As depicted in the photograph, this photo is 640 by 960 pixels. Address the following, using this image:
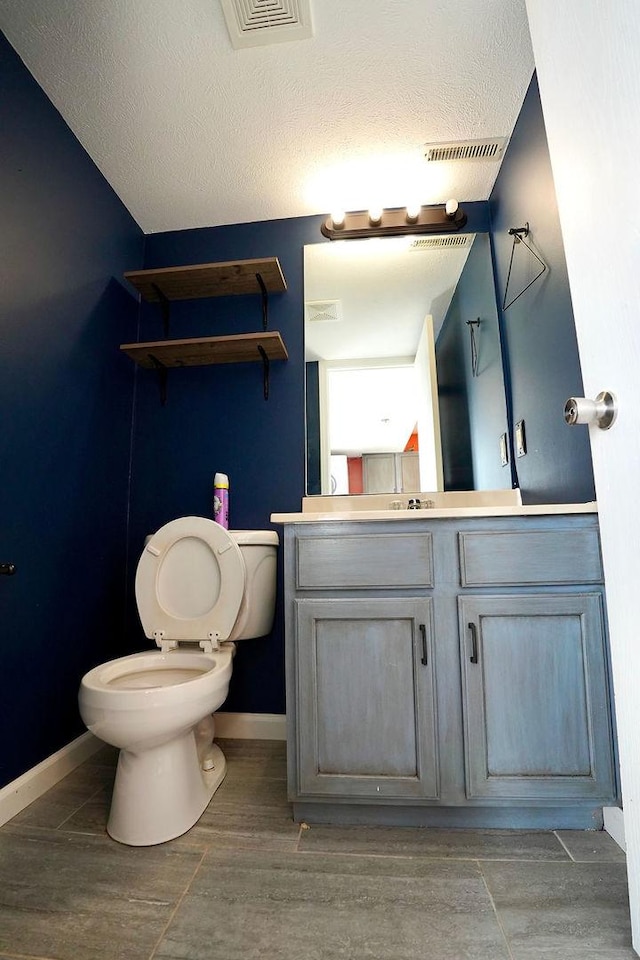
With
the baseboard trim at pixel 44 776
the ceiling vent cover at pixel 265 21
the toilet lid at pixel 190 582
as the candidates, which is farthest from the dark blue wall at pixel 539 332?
Result: the baseboard trim at pixel 44 776

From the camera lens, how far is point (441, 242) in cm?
193

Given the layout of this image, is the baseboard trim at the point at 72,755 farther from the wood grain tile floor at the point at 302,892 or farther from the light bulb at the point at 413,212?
the light bulb at the point at 413,212

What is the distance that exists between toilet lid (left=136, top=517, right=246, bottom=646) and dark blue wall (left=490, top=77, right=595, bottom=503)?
1067 millimetres

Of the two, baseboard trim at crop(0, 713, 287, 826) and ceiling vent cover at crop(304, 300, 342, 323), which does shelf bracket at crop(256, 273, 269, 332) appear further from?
baseboard trim at crop(0, 713, 287, 826)

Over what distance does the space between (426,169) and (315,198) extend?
0.47m

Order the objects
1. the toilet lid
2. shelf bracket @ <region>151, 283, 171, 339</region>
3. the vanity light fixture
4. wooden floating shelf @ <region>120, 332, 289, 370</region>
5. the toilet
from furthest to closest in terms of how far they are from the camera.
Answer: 1. shelf bracket @ <region>151, 283, 171, 339</region>
2. the vanity light fixture
3. wooden floating shelf @ <region>120, 332, 289, 370</region>
4. the toilet lid
5. the toilet

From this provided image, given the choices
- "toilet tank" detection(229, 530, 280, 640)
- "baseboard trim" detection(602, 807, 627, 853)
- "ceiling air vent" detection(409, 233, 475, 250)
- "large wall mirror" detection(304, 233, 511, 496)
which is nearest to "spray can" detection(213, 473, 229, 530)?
"toilet tank" detection(229, 530, 280, 640)

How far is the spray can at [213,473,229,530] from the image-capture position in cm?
176

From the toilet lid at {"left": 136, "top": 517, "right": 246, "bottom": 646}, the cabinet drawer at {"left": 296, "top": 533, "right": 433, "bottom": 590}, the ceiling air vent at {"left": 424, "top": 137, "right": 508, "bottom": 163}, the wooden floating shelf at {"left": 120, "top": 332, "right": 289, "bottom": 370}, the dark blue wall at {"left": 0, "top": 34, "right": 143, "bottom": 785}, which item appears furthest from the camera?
the wooden floating shelf at {"left": 120, "top": 332, "right": 289, "bottom": 370}

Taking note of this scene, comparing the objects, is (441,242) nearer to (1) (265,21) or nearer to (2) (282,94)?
(2) (282,94)

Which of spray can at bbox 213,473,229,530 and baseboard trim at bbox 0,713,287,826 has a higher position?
spray can at bbox 213,473,229,530

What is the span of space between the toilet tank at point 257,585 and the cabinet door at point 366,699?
36 centimetres

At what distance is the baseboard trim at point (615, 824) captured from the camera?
1.09m

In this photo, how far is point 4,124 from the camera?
4.32 ft
